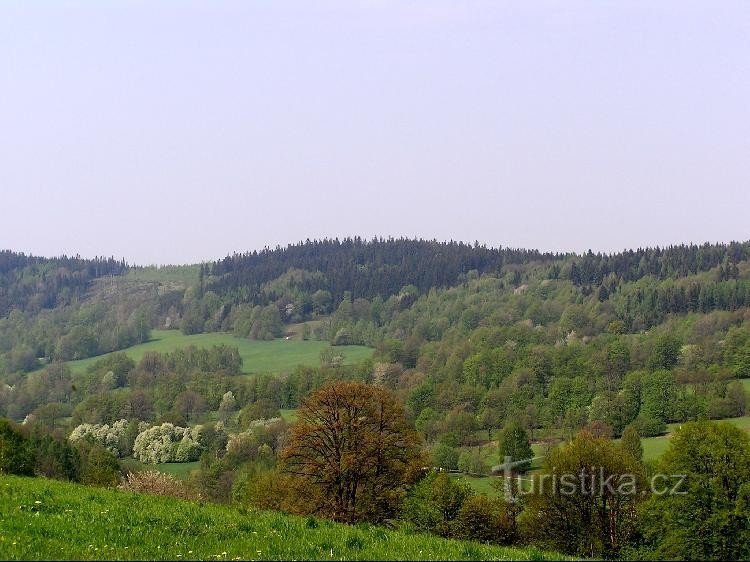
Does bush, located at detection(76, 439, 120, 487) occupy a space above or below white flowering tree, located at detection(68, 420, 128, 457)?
above

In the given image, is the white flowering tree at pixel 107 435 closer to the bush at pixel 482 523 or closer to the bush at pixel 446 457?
the bush at pixel 446 457

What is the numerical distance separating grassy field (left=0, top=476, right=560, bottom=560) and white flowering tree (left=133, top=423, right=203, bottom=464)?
392ft

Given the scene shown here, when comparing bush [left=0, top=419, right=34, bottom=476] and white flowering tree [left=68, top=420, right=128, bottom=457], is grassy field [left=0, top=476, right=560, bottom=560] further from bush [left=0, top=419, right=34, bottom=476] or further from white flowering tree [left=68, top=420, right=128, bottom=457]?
white flowering tree [left=68, top=420, right=128, bottom=457]

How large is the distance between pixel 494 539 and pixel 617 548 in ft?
27.3

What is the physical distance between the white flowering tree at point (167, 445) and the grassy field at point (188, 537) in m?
119

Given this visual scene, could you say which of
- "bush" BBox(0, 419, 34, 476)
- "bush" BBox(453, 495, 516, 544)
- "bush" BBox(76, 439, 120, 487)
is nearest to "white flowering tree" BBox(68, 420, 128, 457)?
"bush" BBox(76, 439, 120, 487)

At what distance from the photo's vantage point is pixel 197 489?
10031cm

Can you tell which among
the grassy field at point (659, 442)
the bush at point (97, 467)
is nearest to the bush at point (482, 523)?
the bush at point (97, 467)

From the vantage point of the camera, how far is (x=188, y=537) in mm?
15375

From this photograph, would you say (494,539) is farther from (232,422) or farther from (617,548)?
(232,422)

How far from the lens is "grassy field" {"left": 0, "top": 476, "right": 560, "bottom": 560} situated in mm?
13539

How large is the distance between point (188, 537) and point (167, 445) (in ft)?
411

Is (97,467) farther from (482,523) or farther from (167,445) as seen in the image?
(167,445)

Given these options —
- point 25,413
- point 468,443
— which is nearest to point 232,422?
point 468,443
